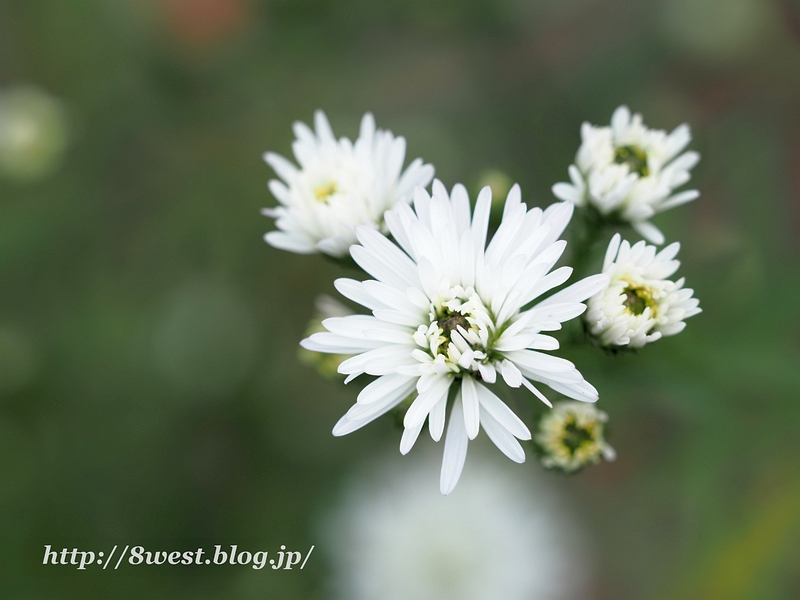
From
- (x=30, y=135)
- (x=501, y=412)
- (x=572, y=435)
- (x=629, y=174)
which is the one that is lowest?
(x=501, y=412)

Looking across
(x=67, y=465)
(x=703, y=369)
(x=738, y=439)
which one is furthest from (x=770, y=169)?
(x=67, y=465)

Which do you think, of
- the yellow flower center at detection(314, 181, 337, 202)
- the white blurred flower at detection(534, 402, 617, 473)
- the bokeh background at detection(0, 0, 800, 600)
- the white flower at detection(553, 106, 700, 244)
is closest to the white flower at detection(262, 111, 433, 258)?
the yellow flower center at detection(314, 181, 337, 202)

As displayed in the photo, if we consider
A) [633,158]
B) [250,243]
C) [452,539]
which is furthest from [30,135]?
[633,158]

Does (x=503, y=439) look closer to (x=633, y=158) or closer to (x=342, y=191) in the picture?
(x=342, y=191)

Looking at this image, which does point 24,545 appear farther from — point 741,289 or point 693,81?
point 693,81

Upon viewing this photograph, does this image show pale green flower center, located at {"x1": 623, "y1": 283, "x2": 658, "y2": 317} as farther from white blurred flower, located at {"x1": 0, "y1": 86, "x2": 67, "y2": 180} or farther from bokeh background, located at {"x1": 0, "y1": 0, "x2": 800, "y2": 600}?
white blurred flower, located at {"x1": 0, "y1": 86, "x2": 67, "y2": 180}
